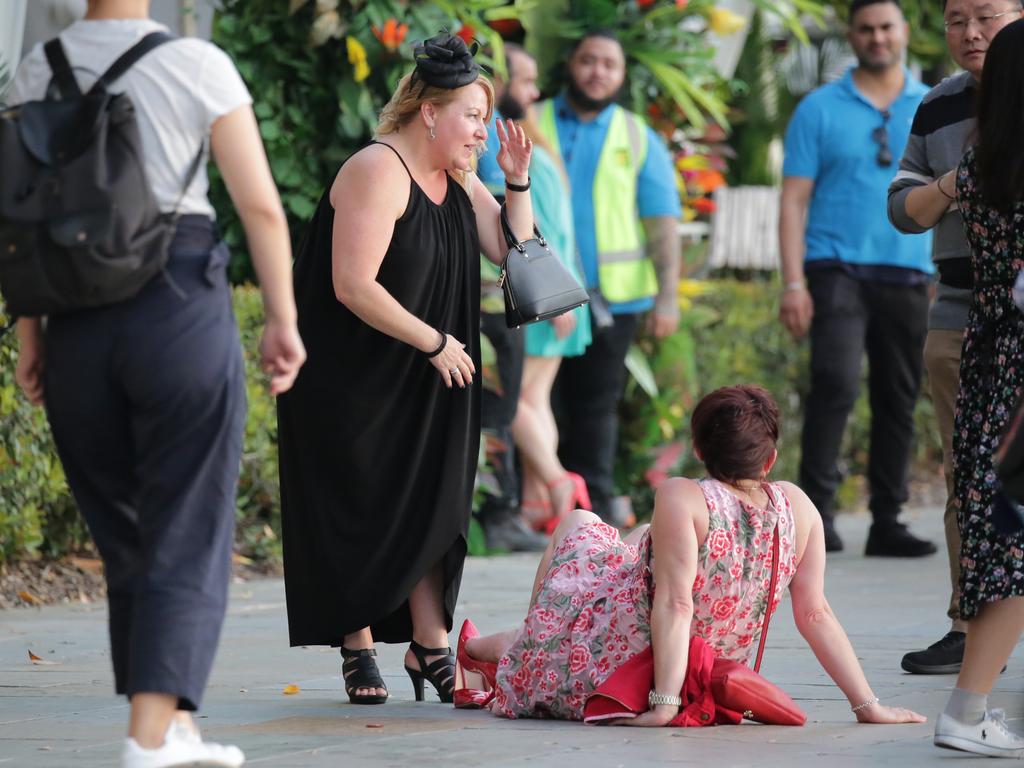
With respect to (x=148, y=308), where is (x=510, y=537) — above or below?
below

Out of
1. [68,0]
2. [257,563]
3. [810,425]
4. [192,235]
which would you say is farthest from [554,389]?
[192,235]

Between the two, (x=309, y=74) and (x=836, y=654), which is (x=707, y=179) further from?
(x=836, y=654)

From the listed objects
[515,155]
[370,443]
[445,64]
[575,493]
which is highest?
[445,64]

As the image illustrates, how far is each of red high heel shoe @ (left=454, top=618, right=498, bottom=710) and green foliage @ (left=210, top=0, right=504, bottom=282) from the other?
12.1 feet

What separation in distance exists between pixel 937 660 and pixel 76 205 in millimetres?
3084

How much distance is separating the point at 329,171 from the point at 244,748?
4.67 m

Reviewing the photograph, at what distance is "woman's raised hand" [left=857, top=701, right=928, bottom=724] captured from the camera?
4605 mm

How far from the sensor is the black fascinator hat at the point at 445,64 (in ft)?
16.6

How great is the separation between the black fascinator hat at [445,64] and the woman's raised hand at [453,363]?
69cm

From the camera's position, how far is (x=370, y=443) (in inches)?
202

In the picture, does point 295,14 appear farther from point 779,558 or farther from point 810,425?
point 779,558

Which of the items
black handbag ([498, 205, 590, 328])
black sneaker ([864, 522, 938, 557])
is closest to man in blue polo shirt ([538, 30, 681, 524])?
black sneaker ([864, 522, 938, 557])

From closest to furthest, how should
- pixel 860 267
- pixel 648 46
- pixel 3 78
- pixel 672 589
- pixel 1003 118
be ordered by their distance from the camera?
pixel 1003 118
pixel 672 589
pixel 3 78
pixel 860 267
pixel 648 46

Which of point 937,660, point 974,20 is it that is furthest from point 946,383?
point 974,20
